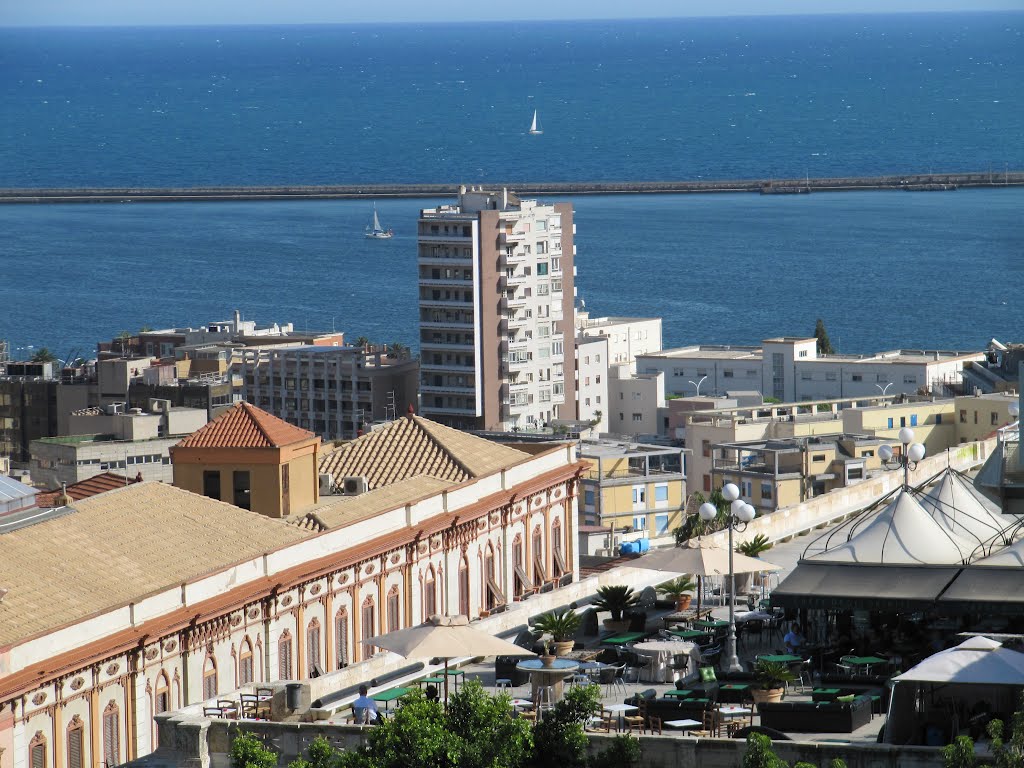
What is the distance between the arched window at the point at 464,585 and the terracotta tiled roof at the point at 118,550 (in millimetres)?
4633

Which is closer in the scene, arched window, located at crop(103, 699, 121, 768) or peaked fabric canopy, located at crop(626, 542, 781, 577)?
arched window, located at crop(103, 699, 121, 768)

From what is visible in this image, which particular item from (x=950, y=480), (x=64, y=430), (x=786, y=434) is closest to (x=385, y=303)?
(x=64, y=430)

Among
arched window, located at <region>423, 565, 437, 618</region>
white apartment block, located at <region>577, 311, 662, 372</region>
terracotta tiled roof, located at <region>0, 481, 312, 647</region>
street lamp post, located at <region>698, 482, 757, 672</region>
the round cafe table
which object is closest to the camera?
the round cafe table

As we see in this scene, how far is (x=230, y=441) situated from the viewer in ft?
143

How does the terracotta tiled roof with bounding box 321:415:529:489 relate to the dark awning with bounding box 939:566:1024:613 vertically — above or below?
above

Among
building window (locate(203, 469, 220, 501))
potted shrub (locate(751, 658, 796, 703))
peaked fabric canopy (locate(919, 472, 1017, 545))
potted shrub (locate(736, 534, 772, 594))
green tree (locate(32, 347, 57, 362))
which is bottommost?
potted shrub (locate(736, 534, 772, 594))

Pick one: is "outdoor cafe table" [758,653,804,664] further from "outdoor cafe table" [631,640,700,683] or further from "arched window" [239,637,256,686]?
"arched window" [239,637,256,686]

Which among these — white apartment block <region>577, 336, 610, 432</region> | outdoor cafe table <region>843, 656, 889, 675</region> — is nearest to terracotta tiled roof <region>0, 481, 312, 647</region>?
outdoor cafe table <region>843, 656, 889, 675</region>

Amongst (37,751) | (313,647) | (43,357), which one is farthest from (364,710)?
(43,357)

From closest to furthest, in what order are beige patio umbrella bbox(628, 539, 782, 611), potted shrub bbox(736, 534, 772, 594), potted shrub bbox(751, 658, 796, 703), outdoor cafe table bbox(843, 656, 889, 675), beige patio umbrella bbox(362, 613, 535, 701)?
1. potted shrub bbox(751, 658, 796, 703)
2. outdoor cafe table bbox(843, 656, 889, 675)
3. beige patio umbrella bbox(362, 613, 535, 701)
4. beige patio umbrella bbox(628, 539, 782, 611)
5. potted shrub bbox(736, 534, 772, 594)

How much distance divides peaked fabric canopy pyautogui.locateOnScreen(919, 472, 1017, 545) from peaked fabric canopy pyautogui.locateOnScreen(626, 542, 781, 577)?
330 cm

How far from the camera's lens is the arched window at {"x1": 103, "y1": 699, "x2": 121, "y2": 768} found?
31.8 m

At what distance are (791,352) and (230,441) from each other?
298ft

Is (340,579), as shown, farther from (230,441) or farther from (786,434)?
(786,434)
